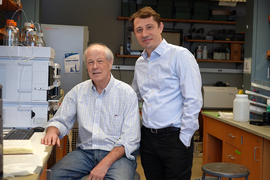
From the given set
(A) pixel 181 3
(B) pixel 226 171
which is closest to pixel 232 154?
(B) pixel 226 171

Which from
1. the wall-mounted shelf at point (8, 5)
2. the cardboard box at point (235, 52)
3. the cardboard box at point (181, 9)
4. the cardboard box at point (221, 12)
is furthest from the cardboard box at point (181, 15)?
the wall-mounted shelf at point (8, 5)

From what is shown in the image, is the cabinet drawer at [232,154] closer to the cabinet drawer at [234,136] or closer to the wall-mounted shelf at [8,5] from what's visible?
the cabinet drawer at [234,136]

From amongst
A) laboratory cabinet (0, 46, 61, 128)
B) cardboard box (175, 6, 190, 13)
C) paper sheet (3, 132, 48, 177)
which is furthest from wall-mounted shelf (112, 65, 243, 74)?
paper sheet (3, 132, 48, 177)

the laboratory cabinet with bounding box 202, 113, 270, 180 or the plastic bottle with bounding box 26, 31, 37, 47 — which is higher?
the plastic bottle with bounding box 26, 31, 37, 47

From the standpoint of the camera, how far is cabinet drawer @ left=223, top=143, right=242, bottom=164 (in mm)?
2520

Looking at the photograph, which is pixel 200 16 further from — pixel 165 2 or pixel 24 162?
pixel 24 162

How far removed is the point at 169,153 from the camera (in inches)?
68.6

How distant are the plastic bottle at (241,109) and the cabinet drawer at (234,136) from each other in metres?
0.12

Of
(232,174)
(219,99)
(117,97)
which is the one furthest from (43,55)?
(219,99)

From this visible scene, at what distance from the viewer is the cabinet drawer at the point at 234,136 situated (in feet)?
8.14

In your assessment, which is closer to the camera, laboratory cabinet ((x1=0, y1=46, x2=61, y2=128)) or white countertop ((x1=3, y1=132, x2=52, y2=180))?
white countertop ((x1=3, y1=132, x2=52, y2=180))

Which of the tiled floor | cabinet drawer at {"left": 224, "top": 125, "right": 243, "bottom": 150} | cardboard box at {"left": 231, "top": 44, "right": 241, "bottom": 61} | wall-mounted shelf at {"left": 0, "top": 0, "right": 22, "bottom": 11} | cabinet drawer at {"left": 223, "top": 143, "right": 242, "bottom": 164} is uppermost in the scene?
wall-mounted shelf at {"left": 0, "top": 0, "right": 22, "bottom": 11}

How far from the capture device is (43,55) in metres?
2.09

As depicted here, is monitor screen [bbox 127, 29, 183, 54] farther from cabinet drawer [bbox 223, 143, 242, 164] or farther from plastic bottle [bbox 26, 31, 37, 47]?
plastic bottle [bbox 26, 31, 37, 47]
